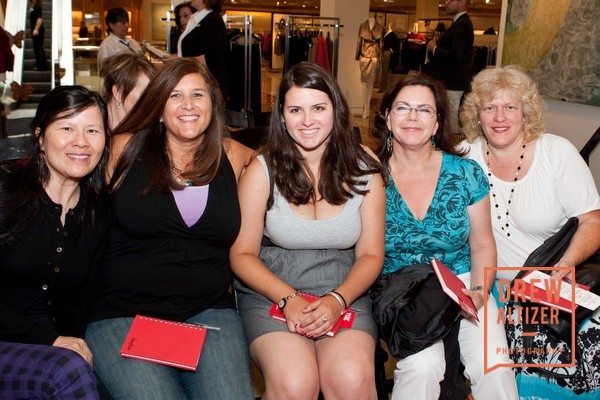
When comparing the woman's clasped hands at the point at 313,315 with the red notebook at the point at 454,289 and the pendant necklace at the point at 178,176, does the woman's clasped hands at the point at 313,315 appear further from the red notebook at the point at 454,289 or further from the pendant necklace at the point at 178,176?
the pendant necklace at the point at 178,176

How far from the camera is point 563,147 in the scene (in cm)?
246

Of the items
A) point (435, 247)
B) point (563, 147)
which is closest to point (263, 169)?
point (435, 247)

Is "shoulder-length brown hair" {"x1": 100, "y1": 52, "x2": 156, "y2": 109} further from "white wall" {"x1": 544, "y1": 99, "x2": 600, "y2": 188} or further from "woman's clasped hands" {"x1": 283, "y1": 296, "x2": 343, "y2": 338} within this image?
"white wall" {"x1": 544, "y1": 99, "x2": 600, "y2": 188}

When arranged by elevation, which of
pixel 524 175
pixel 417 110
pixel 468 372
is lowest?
pixel 468 372

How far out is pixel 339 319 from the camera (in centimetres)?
205

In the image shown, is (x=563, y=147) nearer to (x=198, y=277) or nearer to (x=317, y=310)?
(x=317, y=310)

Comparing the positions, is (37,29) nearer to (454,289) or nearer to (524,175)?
(524,175)

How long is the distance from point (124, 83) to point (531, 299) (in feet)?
6.71

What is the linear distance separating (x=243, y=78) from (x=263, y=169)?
19.1ft

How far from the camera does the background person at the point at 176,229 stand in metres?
1.96

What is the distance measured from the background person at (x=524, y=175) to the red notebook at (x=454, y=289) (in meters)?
0.35

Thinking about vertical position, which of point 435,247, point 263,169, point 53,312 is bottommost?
point 53,312

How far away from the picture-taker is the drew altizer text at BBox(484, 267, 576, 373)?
2.04 metres

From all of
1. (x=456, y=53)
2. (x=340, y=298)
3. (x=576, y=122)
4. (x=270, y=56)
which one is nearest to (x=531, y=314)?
(x=340, y=298)
